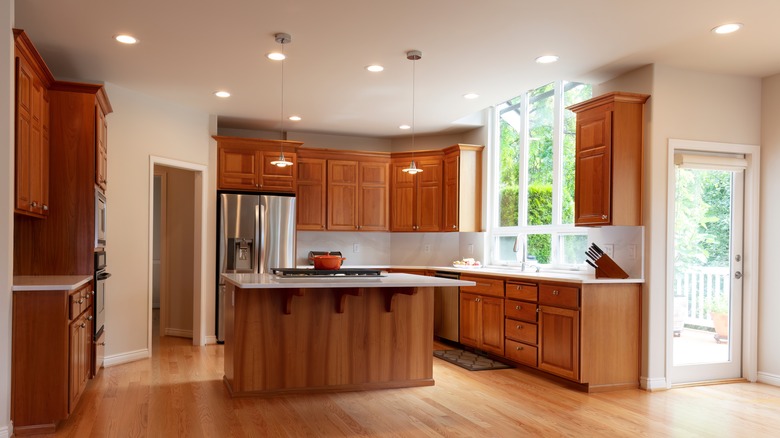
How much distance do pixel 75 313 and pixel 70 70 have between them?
2.33m

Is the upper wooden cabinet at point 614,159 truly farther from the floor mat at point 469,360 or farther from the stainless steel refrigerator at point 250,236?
the stainless steel refrigerator at point 250,236

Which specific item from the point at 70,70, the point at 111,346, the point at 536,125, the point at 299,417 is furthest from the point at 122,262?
the point at 536,125

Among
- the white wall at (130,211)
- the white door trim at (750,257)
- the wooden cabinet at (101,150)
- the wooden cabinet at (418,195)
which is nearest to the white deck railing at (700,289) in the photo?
the white door trim at (750,257)

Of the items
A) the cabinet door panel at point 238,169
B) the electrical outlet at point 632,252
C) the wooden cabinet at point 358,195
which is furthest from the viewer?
the wooden cabinet at point 358,195

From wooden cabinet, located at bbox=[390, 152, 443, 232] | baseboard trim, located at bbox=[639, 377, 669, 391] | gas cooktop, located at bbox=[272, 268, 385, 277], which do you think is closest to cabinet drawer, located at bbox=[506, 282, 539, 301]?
baseboard trim, located at bbox=[639, 377, 669, 391]

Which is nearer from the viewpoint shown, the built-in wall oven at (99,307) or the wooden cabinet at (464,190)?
the built-in wall oven at (99,307)

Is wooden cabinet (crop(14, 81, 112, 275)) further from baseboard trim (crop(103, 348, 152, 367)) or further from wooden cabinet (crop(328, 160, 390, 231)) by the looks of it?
wooden cabinet (crop(328, 160, 390, 231))

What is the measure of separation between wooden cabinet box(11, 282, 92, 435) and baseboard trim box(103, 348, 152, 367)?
6.28ft

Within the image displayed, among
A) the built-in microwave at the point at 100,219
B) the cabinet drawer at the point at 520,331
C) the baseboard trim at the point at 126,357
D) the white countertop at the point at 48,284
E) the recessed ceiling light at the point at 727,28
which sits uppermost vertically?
the recessed ceiling light at the point at 727,28

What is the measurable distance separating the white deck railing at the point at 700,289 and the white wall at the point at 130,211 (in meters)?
4.70

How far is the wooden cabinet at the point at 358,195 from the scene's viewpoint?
7.61 m

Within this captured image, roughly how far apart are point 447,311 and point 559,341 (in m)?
2.05

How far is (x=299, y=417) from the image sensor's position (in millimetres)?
3875

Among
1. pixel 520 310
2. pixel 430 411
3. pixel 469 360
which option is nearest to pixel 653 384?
pixel 520 310
